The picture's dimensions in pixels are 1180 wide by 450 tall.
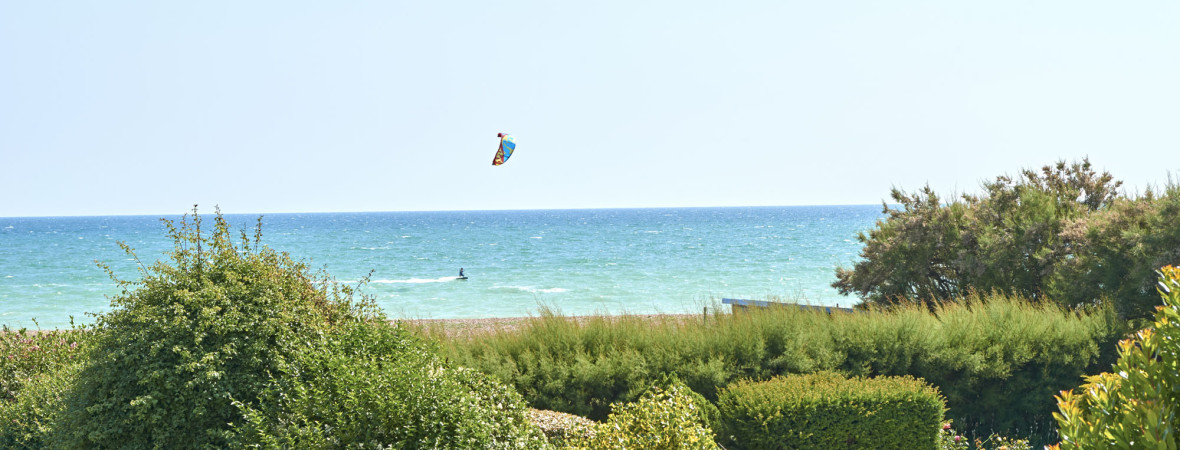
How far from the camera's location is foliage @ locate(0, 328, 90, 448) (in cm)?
562

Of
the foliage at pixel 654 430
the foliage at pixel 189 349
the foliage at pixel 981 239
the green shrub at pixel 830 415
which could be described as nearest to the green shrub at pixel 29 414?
the foliage at pixel 189 349

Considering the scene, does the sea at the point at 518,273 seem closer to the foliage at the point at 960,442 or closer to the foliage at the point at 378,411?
the foliage at the point at 378,411

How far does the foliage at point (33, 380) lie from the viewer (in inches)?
221

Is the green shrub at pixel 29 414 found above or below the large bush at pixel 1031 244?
below

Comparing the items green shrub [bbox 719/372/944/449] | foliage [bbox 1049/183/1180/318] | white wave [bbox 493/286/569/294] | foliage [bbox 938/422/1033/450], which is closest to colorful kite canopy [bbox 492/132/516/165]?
green shrub [bbox 719/372/944/449]

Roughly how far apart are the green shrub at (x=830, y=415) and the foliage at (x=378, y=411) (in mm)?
2037

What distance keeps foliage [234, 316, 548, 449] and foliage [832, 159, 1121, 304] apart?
847cm

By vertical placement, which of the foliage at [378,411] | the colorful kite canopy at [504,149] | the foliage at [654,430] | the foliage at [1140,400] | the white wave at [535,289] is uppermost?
the colorful kite canopy at [504,149]

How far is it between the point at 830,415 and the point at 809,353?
1.30 meters

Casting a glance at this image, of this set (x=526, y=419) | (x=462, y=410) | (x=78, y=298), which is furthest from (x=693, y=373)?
(x=78, y=298)

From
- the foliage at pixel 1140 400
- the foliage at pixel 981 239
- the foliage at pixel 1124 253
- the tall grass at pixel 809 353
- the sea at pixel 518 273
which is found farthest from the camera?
the sea at pixel 518 273

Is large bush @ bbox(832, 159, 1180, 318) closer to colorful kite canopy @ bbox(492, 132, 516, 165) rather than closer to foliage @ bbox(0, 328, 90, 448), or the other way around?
colorful kite canopy @ bbox(492, 132, 516, 165)

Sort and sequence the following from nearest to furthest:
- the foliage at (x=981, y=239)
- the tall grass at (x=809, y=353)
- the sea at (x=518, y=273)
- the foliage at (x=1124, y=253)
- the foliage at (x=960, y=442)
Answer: the foliage at (x=960, y=442) < the tall grass at (x=809, y=353) < the foliage at (x=1124, y=253) < the foliage at (x=981, y=239) < the sea at (x=518, y=273)

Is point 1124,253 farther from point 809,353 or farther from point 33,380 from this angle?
point 33,380
